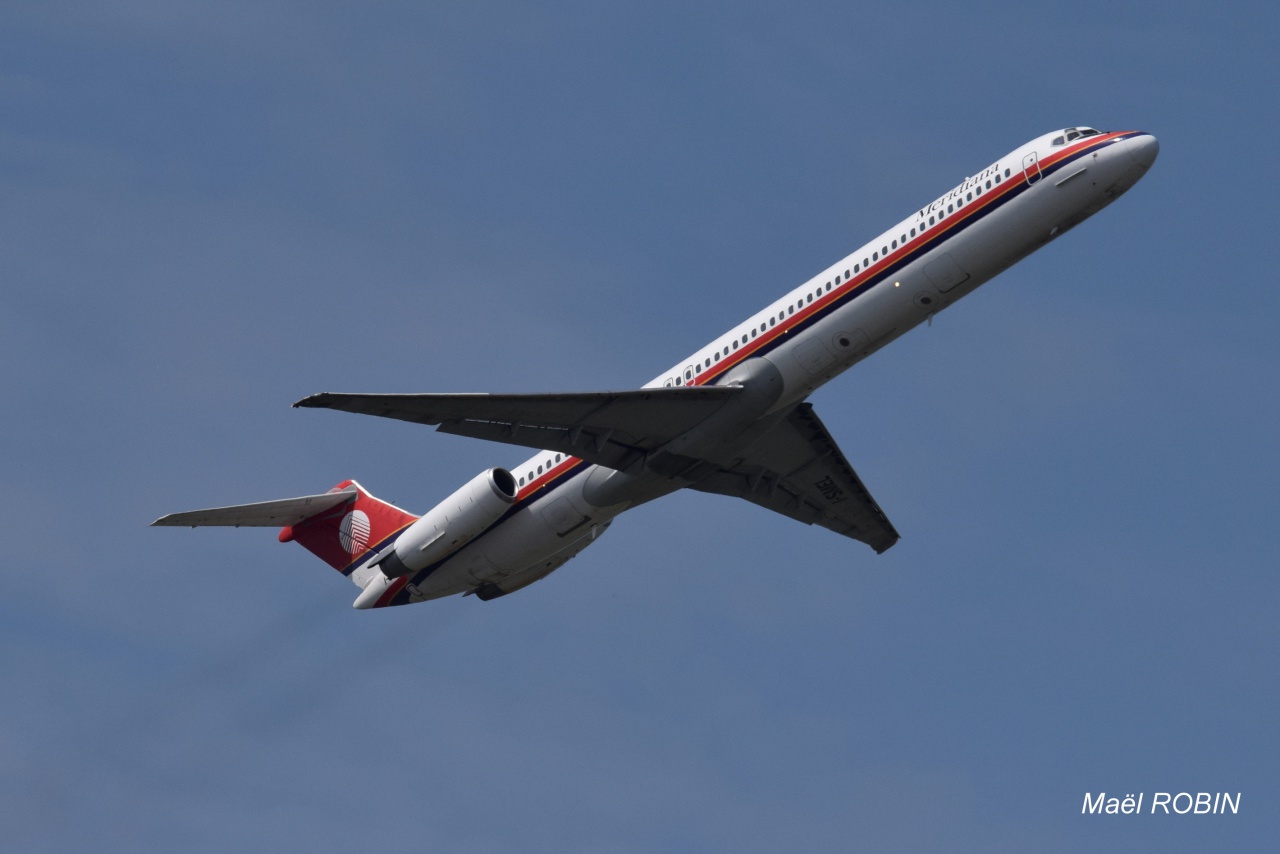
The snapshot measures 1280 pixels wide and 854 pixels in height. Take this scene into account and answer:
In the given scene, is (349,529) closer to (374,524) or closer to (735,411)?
(374,524)

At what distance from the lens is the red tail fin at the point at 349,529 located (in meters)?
48.8

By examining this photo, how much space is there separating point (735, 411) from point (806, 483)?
687 centimetres

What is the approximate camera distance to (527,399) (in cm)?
3978

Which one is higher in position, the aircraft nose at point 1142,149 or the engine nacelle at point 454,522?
the aircraft nose at point 1142,149

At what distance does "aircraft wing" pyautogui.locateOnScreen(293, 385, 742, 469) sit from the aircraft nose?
1030cm

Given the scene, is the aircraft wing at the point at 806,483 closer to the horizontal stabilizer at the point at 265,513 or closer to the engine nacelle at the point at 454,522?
the engine nacelle at the point at 454,522

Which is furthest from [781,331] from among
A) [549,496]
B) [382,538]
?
[382,538]

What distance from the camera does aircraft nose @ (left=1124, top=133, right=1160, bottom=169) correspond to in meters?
38.1

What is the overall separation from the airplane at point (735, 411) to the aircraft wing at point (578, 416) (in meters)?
0.04

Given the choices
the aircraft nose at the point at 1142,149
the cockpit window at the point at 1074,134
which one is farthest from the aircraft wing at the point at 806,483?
the aircraft nose at the point at 1142,149

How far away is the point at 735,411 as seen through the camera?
1597 inches

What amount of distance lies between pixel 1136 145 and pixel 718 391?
35.8 ft

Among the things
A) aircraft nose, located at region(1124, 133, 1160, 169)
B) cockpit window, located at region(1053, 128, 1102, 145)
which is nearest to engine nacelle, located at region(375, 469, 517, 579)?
cockpit window, located at region(1053, 128, 1102, 145)

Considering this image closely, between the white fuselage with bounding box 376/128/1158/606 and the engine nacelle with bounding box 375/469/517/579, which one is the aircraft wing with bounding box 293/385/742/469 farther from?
the engine nacelle with bounding box 375/469/517/579
